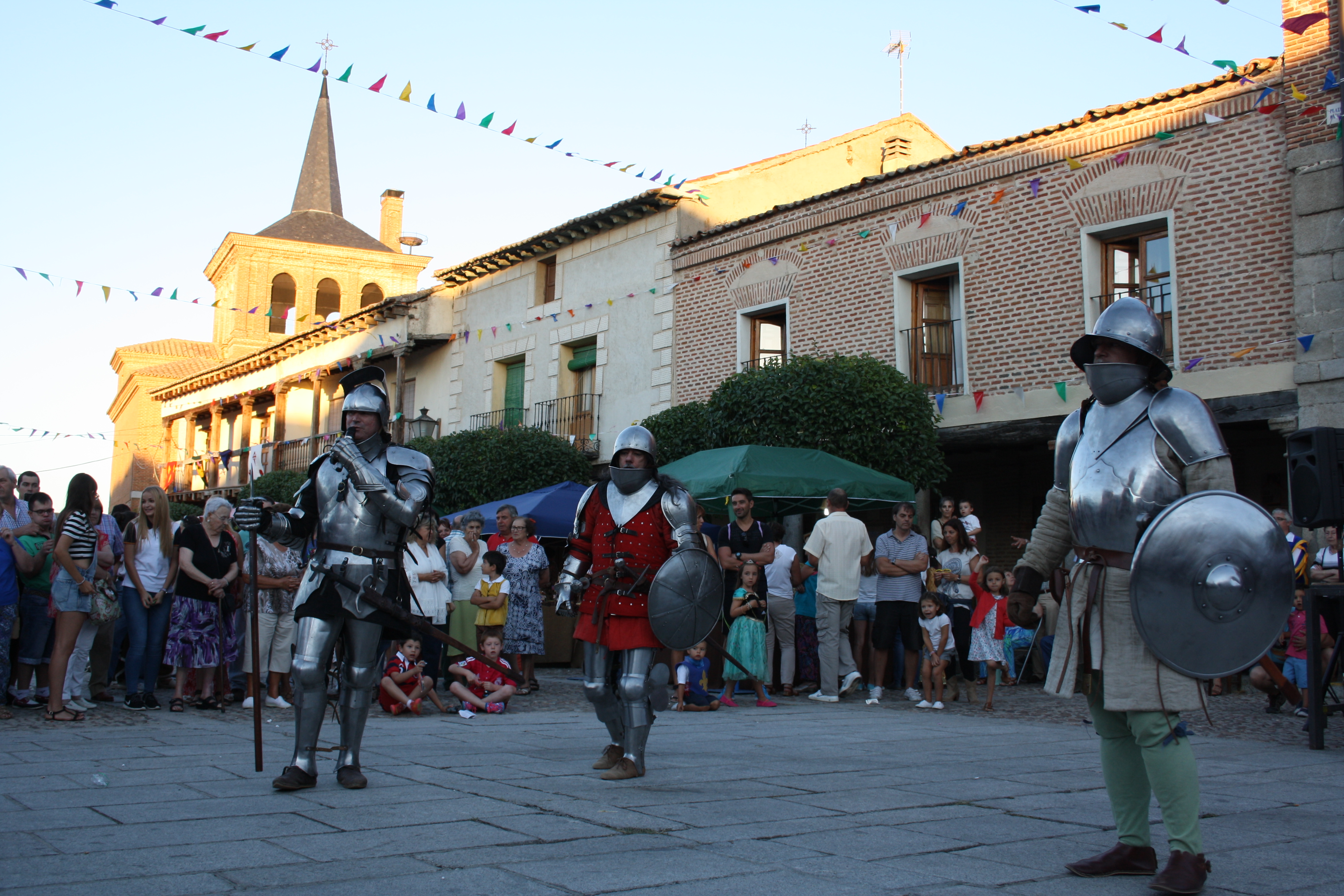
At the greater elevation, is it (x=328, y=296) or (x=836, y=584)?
(x=328, y=296)

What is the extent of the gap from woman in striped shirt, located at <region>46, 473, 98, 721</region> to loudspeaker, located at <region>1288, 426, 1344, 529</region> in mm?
7600

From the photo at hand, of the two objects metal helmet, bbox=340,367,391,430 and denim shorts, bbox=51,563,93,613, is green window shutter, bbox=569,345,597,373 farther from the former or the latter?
metal helmet, bbox=340,367,391,430

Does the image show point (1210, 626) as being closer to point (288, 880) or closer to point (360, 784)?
point (288, 880)

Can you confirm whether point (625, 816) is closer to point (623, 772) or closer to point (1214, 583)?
point (623, 772)

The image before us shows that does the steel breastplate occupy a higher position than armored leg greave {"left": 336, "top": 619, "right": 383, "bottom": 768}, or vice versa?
the steel breastplate

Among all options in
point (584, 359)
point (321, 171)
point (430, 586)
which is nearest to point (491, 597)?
point (430, 586)

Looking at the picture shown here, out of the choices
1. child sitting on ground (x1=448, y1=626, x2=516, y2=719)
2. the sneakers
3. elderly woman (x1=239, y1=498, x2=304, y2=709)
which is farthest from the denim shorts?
the sneakers

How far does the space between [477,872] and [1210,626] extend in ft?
7.56

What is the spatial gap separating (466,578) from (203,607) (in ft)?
7.86

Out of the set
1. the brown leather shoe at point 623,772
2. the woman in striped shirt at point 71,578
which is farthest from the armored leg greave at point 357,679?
the woman in striped shirt at point 71,578

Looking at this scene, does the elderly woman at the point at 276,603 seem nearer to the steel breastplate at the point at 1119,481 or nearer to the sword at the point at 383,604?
the sword at the point at 383,604

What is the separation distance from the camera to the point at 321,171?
4844cm

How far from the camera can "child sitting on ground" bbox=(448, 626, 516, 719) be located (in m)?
8.88

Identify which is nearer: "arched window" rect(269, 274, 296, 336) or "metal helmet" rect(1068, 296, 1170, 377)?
"metal helmet" rect(1068, 296, 1170, 377)
